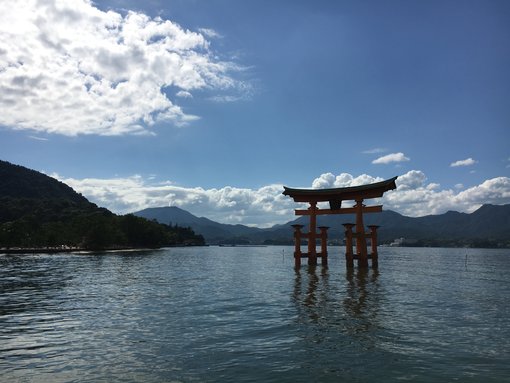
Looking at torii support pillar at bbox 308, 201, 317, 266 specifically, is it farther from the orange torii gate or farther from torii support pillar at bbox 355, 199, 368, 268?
torii support pillar at bbox 355, 199, 368, 268

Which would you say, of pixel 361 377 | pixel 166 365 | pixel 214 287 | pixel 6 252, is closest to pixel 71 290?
pixel 214 287

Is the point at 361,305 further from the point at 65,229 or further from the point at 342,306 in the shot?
the point at 65,229

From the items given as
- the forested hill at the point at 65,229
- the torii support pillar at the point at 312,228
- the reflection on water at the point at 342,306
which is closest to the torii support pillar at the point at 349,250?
the torii support pillar at the point at 312,228

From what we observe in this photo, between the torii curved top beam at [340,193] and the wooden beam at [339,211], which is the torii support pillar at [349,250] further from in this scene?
the torii curved top beam at [340,193]

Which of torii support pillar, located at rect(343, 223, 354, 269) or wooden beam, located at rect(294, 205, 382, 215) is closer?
wooden beam, located at rect(294, 205, 382, 215)

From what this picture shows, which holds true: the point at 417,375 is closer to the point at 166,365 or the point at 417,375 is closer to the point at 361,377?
the point at 361,377

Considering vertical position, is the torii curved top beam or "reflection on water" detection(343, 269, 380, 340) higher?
the torii curved top beam

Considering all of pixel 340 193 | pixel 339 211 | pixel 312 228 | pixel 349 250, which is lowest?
pixel 349 250

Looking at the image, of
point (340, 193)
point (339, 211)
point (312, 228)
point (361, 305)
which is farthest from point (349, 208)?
point (361, 305)

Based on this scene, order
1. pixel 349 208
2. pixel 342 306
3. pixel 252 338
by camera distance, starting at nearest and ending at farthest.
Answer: pixel 252 338
pixel 342 306
pixel 349 208

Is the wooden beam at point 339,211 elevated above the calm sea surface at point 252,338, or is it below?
above

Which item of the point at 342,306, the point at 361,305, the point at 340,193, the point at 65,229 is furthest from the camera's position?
the point at 65,229

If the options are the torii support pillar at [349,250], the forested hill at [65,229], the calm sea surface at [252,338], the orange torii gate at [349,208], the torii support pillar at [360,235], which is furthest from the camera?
the forested hill at [65,229]

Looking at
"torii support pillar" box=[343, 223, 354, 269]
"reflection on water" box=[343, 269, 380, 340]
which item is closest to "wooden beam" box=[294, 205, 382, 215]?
"torii support pillar" box=[343, 223, 354, 269]
